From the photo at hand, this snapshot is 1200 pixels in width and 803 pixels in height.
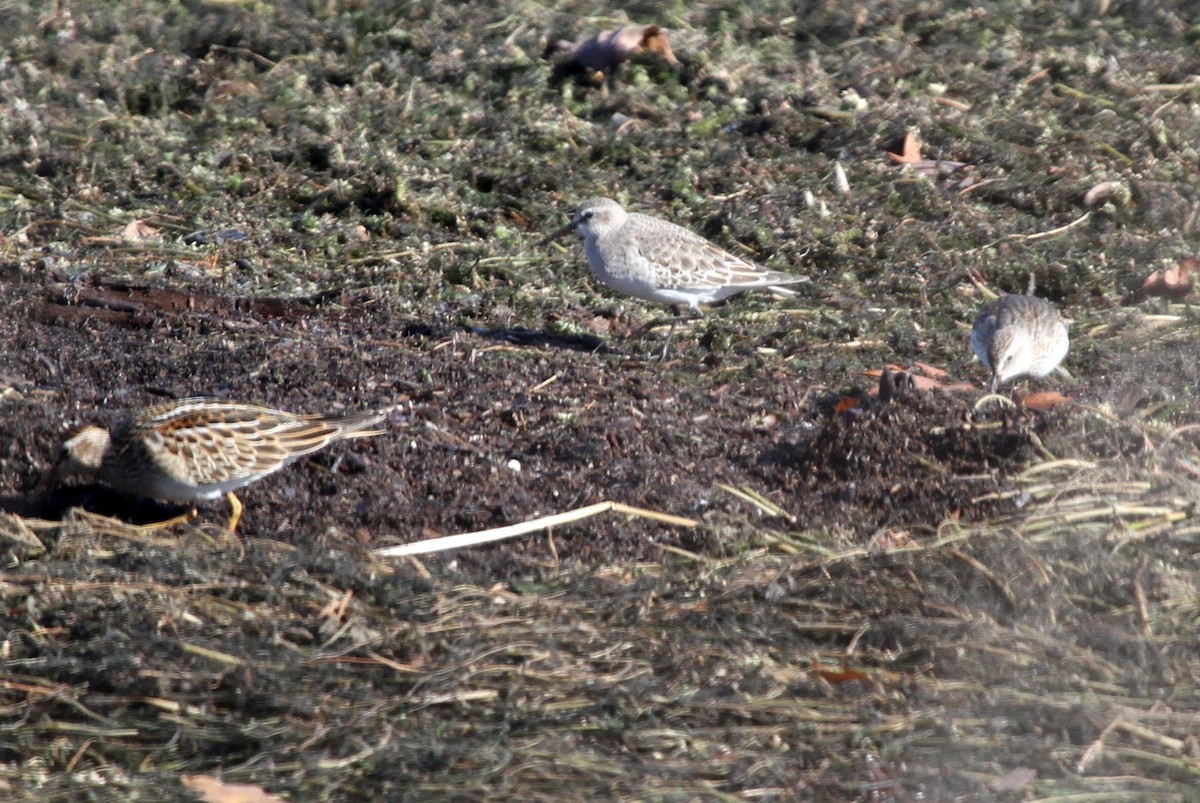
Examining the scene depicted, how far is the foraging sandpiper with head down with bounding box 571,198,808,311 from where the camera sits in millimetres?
8344

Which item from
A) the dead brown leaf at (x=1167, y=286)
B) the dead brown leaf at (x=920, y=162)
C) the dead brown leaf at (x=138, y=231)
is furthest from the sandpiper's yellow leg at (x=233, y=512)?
the dead brown leaf at (x=920, y=162)

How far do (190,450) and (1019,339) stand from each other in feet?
12.7

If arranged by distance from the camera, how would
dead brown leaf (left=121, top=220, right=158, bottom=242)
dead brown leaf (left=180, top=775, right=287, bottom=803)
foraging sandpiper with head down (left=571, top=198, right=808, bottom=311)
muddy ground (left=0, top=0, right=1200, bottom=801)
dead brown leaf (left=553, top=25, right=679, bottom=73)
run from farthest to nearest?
1. dead brown leaf (left=553, top=25, right=679, bottom=73)
2. dead brown leaf (left=121, top=220, right=158, bottom=242)
3. foraging sandpiper with head down (left=571, top=198, right=808, bottom=311)
4. muddy ground (left=0, top=0, right=1200, bottom=801)
5. dead brown leaf (left=180, top=775, right=287, bottom=803)

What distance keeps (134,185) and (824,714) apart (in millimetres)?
6587

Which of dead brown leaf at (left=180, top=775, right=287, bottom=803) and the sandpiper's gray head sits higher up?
dead brown leaf at (left=180, top=775, right=287, bottom=803)

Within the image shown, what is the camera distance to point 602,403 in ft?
23.3

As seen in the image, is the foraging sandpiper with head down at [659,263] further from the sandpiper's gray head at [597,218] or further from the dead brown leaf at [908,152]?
the dead brown leaf at [908,152]

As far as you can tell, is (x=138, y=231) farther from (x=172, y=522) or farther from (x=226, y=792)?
(x=226, y=792)

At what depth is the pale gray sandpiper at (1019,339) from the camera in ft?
23.6

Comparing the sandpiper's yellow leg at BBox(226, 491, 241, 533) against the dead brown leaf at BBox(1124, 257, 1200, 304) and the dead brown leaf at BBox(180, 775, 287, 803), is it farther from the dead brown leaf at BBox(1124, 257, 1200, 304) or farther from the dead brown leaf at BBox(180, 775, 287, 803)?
the dead brown leaf at BBox(1124, 257, 1200, 304)

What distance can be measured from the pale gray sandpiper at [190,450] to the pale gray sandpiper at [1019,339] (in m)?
3.18

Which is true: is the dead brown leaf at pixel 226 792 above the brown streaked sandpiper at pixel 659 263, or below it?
above

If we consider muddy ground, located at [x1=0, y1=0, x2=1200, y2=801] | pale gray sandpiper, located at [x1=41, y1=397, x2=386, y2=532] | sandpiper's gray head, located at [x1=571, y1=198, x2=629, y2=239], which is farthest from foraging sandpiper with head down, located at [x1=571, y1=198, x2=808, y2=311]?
pale gray sandpiper, located at [x1=41, y1=397, x2=386, y2=532]

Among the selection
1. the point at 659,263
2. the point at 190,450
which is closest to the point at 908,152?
the point at 659,263
